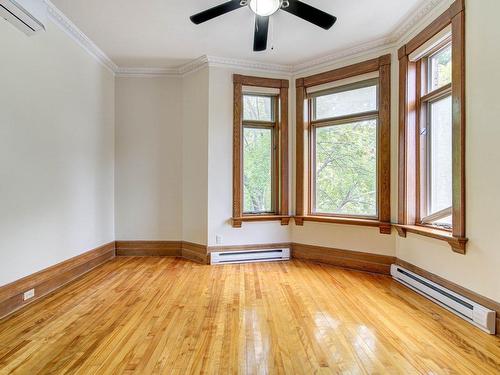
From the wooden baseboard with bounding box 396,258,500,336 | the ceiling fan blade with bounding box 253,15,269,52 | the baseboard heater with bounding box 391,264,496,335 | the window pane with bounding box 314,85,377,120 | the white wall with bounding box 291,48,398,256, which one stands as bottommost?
the baseboard heater with bounding box 391,264,496,335

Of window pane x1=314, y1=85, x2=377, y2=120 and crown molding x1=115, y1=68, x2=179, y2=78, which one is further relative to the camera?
crown molding x1=115, y1=68, x2=179, y2=78

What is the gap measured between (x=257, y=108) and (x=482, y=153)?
2.83 m

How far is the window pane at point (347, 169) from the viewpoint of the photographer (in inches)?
147

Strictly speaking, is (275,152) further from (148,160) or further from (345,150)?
(148,160)

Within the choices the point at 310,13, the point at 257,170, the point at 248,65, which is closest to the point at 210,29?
the point at 248,65

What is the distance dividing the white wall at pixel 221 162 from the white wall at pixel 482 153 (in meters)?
2.60

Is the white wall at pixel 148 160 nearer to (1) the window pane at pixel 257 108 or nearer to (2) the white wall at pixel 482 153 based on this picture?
(1) the window pane at pixel 257 108

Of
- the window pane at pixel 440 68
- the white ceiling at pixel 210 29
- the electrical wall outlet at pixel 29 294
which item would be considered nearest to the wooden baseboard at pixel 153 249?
the electrical wall outlet at pixel 29 294

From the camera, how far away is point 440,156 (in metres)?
2.94

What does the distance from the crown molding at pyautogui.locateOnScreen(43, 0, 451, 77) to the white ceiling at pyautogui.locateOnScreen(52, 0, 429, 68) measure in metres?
0.06

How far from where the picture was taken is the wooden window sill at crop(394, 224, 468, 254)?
2406 millimetres

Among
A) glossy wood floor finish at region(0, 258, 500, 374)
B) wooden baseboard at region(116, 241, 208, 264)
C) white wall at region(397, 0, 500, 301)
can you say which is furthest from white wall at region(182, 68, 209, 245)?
white wall at region(397, 0, 500, 301)

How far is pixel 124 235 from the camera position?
14.1 feet

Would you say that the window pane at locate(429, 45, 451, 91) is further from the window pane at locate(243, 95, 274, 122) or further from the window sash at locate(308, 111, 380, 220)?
the window pane at locate(243, 95, 274, 122)
